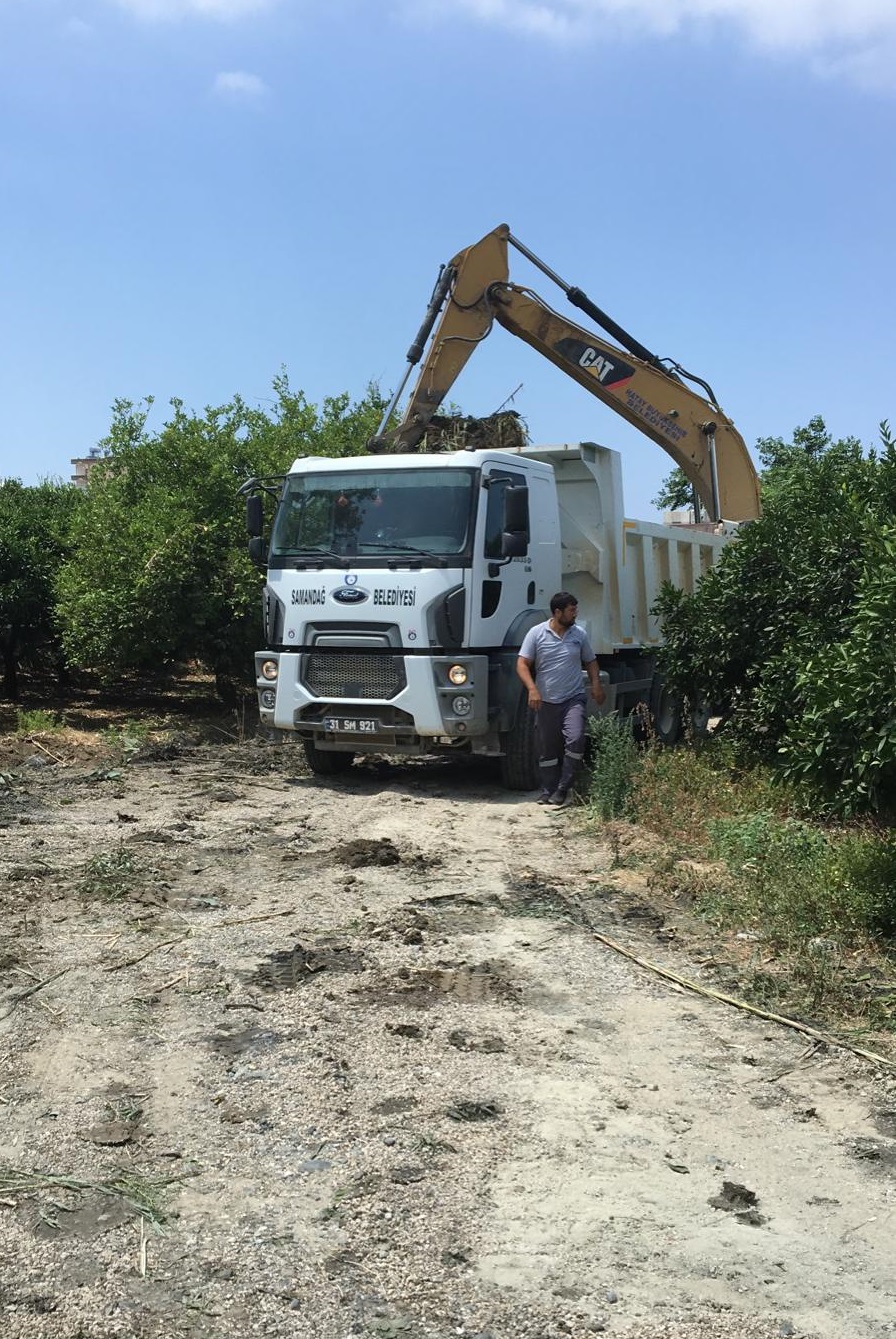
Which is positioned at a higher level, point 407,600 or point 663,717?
point 407,600

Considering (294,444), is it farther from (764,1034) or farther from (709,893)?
(764,1034)

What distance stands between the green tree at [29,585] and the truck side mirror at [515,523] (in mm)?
7998

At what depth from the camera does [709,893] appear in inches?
272

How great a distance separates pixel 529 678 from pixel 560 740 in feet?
1.92

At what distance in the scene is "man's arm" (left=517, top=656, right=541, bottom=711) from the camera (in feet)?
32.6

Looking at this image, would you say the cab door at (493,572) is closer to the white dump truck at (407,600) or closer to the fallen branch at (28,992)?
the white dump truck at (407,600)

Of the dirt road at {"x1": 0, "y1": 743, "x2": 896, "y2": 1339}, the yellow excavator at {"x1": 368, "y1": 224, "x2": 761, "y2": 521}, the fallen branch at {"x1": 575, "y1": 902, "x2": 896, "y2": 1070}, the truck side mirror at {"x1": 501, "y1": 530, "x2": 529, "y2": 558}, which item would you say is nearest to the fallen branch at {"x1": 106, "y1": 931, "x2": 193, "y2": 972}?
the dirt road at {"x1": 0, "y1": 743, "x2": 896, "y2": 1339}

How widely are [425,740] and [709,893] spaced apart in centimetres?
383

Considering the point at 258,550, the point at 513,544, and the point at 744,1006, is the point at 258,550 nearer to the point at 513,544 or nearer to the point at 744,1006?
the point at 513,544

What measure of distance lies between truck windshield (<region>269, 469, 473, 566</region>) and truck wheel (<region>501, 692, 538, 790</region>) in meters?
1.53

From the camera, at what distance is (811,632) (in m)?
8.95

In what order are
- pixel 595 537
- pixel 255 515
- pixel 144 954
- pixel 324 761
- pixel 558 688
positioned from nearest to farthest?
1. pixel 144 954
2. pixel 558 688
3. pixel 255 515
4. pixel 324 761
5. pixel 595 537

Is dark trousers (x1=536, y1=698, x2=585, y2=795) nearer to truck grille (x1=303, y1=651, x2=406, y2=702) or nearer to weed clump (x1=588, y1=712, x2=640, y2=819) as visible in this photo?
weed clump (x1=588, y1=712, x2=640, y2=819)

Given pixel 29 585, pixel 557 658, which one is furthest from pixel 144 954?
pixel 29 585
